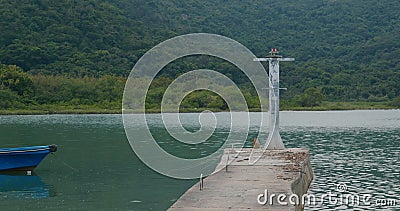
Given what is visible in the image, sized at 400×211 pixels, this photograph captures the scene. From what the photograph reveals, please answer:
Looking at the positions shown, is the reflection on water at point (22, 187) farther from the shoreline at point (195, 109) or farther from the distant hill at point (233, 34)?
the distant hill at point (233, 34)

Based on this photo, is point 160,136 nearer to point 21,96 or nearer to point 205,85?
point 205,85

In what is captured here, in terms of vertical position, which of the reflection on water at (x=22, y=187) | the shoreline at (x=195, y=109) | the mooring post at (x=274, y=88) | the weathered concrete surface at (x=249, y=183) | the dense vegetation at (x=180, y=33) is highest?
the dense vegetation at (x=180, y=33)

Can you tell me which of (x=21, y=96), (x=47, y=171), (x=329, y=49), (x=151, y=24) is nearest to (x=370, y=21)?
(x=329, y=49)

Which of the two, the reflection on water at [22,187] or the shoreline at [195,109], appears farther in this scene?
the shoreline at [195,109]

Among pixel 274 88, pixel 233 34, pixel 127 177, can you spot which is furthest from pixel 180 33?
pixel 127 177

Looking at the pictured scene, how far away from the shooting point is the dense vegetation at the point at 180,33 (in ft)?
315

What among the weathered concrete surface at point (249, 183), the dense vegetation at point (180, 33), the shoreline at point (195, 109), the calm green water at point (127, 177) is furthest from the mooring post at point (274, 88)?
the shoreline at point (195, 109)

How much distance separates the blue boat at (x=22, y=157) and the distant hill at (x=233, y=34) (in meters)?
64.0

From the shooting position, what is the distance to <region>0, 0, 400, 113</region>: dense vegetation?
95938 mm

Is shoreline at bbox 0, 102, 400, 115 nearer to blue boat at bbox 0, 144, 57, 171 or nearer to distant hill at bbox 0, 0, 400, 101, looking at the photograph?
distant hill at bbox 0, 0, 400, 101

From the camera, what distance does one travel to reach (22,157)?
2536 cm

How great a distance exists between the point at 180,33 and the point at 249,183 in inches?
4456

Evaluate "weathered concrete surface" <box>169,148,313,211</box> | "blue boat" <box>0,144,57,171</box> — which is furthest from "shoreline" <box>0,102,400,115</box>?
"weathered concrete surface" <box>169,148,313,211</box>

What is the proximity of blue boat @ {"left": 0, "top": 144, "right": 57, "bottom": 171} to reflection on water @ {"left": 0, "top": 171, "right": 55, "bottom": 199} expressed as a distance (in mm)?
277
